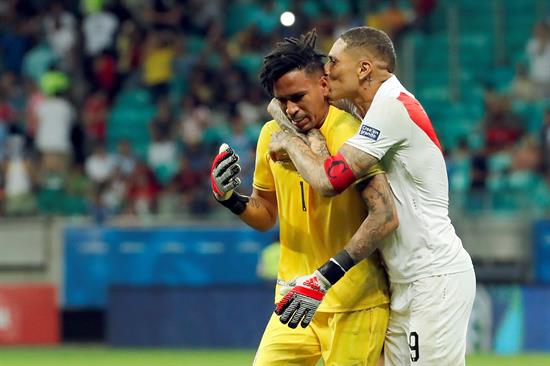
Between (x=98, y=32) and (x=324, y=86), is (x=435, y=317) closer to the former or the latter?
(x=324, y=86)

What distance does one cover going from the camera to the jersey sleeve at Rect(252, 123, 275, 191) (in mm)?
7195

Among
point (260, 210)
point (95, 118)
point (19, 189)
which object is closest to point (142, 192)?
point (19, 189)

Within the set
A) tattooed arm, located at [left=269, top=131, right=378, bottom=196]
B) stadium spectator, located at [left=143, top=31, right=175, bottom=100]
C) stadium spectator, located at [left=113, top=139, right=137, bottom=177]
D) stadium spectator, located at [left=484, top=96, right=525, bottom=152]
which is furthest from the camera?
stadium spectator, located at [left=143, top=31, right=175, bottom=100]

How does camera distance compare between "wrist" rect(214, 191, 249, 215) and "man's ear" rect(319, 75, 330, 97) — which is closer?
"man's ear" rect(319, 75, 330, 97)

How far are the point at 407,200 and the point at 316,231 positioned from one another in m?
0.55

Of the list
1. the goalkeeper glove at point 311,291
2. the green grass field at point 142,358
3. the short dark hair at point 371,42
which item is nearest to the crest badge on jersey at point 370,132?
the short dark hair at point 371,42

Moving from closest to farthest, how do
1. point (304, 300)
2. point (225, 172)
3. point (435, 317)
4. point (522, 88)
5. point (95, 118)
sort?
1. point (304, 300)
2. point (435, 317)
3. point (225, 172)
4. point (522, 88)
5. point (95, 118)

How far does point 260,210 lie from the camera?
7.45 meters

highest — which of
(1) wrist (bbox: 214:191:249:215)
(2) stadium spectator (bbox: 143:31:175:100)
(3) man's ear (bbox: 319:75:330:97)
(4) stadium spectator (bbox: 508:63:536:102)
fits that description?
(2) stadium spectator (bbox: 143:31:175:100)

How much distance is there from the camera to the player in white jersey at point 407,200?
21.6ft

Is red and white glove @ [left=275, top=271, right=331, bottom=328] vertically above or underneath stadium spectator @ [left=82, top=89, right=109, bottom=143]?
underneath

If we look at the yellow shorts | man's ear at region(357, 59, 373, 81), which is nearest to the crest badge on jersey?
man's ear at region(357, 59, 373, 81)

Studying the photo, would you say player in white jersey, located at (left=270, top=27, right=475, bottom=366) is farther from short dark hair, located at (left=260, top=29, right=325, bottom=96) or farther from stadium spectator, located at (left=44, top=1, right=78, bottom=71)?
stadium spectator, located at (left=44, top=1, right=78, bottom=71)

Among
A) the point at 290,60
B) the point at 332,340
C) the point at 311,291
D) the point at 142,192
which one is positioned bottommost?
the point at 332,340
